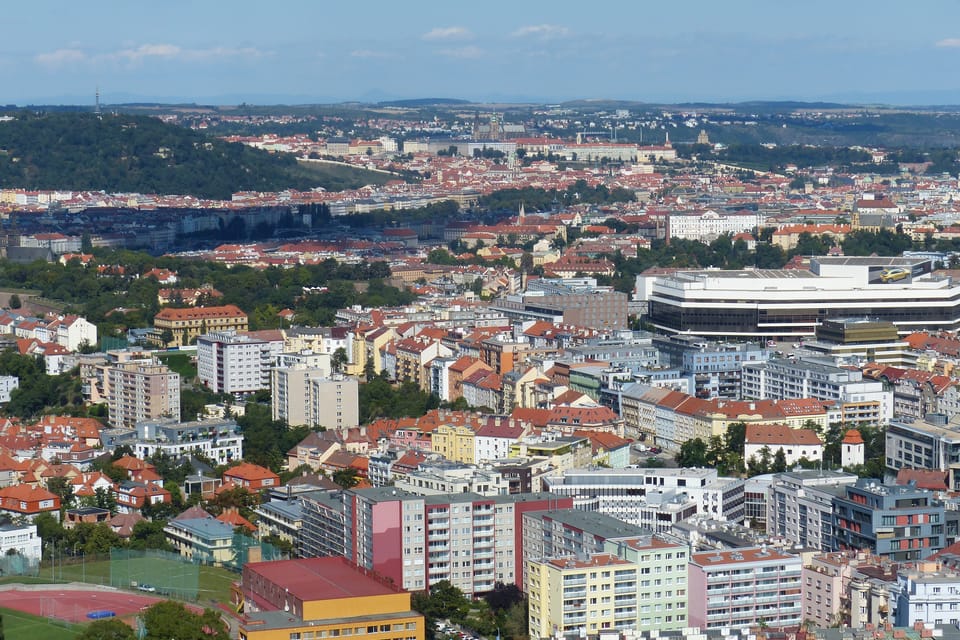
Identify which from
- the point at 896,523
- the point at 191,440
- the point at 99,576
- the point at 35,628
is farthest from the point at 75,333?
the point at 896,523

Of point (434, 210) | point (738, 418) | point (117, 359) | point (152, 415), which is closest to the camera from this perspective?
point (738, 418)

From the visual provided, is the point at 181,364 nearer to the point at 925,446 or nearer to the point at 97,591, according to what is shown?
the point at 97,591

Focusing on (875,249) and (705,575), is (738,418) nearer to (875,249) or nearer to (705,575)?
(705,575)

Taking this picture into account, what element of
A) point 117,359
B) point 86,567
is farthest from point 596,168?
point 86,567

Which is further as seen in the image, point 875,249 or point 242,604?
point 875,249

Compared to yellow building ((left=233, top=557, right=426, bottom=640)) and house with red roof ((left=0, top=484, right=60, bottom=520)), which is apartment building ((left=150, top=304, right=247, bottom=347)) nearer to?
house with red roof ((left=0, top=484, right=60, bottom=520))
